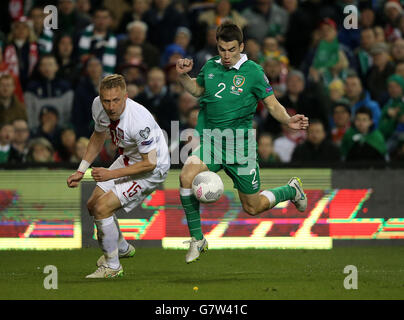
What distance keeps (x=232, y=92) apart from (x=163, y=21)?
22.5ft

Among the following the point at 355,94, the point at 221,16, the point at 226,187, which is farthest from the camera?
the point at 221,16

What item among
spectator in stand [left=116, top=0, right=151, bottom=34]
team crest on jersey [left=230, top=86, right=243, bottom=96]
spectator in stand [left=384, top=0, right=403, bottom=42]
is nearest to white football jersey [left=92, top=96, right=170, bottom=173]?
team crest on jersey [left=230, top=86, right=243, bottom=96]

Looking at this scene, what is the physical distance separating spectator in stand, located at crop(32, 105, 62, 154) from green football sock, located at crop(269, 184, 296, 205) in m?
4.75

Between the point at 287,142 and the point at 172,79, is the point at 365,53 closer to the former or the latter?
the point at 287,142

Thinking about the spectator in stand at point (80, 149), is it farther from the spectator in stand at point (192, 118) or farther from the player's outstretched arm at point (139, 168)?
the player's outstretched arm at point (139, 168)

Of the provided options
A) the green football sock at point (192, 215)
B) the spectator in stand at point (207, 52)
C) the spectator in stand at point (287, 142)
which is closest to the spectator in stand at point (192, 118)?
the spectator in stand at point (287, 142)

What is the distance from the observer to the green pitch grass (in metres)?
8.78

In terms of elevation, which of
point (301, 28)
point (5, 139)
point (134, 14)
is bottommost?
Result: point (5, 139)

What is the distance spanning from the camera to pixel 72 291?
8.92 metres

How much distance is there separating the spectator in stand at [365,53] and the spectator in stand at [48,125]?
5.11 m

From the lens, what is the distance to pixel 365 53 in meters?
16.0

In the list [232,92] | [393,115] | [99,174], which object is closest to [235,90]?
[232,92]

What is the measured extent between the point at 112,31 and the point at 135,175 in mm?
7588

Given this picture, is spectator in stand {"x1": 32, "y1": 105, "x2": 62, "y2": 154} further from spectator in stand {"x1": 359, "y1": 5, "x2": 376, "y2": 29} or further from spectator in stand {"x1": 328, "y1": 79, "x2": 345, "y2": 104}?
spectator in stand {"x1": 359, "y1": 5, "x2": 376, "y2": 29}
